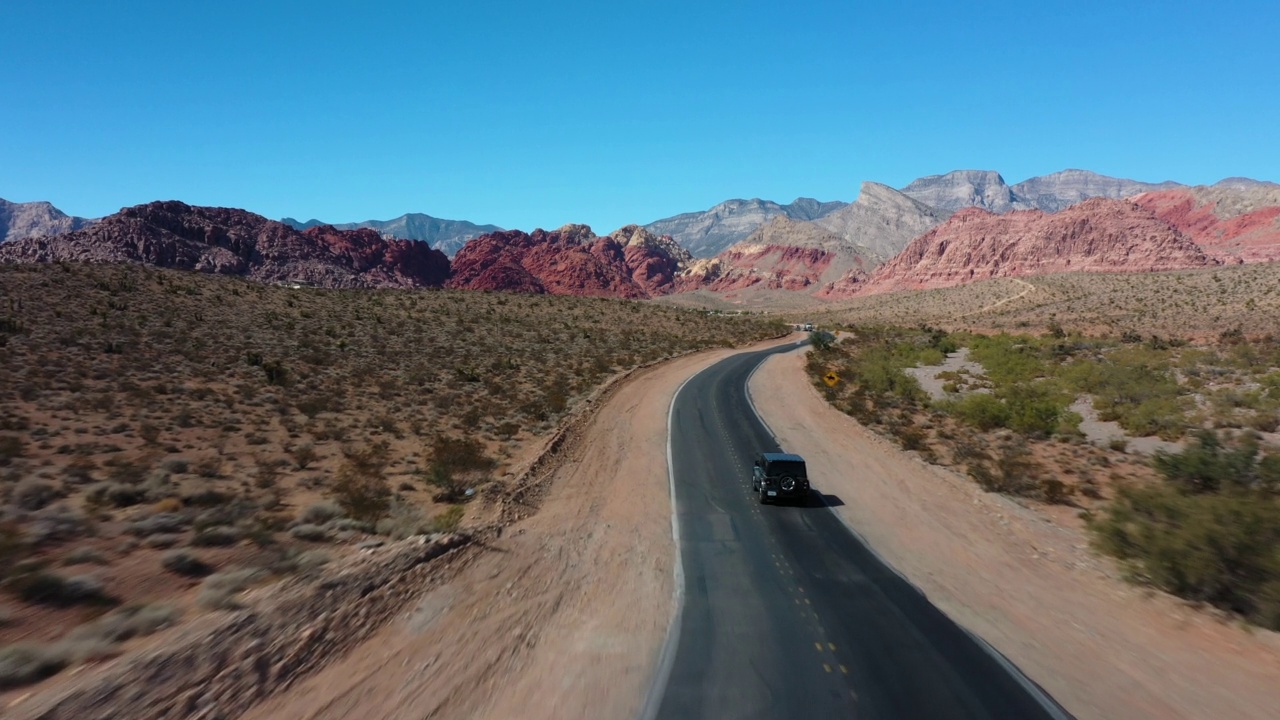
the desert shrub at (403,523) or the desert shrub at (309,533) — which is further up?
the desert shrub at (309,533)

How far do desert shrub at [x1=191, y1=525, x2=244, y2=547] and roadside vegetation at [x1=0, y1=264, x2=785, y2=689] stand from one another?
4cm

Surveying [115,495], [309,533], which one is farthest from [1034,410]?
[115,495]

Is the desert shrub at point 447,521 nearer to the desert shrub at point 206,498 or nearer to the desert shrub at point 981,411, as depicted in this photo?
the desert shrub at point 206,498

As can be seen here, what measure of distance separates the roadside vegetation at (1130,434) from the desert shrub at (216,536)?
17.7 m

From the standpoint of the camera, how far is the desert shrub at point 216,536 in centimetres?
1169

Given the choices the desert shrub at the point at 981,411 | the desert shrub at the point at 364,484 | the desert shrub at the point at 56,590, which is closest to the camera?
the desert shrub at the point at 56,590

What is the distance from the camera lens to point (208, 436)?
779 inches

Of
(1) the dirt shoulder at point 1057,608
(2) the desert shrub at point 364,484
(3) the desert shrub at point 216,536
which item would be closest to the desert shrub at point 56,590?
(3) the desert shrub at point 216,536

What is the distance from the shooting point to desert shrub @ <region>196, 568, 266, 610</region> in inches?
Result: 366

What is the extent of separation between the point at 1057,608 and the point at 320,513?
15.1m

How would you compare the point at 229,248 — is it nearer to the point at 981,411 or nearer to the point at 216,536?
the point at 216,536

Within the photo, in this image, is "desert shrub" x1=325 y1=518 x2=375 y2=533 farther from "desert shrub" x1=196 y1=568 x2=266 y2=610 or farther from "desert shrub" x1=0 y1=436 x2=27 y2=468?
"desert shrub" x1=0 y1=436 x2=27 y2=468

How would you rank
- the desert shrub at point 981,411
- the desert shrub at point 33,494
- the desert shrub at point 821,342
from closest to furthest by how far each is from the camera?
the desert shrub at point 33,494
the desert shrub at point 981,411
the desert shrub at point 821,342

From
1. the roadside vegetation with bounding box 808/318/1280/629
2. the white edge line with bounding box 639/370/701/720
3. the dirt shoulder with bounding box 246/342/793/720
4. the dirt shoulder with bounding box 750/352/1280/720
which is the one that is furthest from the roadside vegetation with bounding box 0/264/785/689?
the roadside vegetation with bounding box 808/318/1280/629
